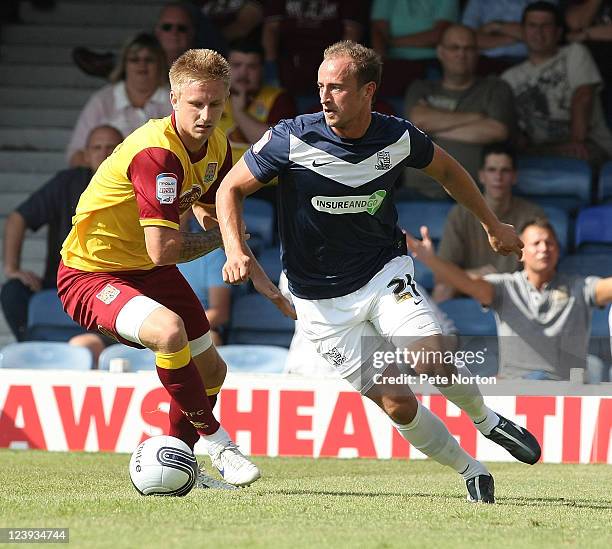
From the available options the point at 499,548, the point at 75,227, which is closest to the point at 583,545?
the point at 499,548

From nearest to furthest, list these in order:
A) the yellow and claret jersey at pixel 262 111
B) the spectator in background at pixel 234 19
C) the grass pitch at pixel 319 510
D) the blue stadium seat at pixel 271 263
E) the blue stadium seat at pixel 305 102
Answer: the grass pitch at pixel 319 510, the blue stadium seat at pixel 271 263, the yellow and claret jersey at pixel 262 111, the blue stadium seat at pixel 305 102, the spectator in background at pixel 234 19

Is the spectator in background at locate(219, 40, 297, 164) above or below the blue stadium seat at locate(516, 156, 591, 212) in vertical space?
above

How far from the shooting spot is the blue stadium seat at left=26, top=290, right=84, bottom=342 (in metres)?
10.6

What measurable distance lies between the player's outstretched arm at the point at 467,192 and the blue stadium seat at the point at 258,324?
14.4 feet

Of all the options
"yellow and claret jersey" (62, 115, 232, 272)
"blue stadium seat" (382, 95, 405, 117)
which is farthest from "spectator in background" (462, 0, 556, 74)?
"yellow and claret jersey" (62, 115, 232, 272)

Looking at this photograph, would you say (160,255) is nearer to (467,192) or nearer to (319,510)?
(319,510)

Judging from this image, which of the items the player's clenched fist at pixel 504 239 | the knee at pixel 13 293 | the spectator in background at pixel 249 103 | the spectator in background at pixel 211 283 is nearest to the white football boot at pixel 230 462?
the player's clenched fist at pixel 504 239

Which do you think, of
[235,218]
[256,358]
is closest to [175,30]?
[256,358]

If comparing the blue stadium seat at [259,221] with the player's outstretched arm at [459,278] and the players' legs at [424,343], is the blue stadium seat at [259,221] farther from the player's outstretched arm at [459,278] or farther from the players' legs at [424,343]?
the players' legs at [424,343]

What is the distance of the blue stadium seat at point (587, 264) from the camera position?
34.2 feet

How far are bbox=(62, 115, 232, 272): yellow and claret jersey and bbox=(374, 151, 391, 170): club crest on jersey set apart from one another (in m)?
0.87

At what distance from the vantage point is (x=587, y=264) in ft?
34.4

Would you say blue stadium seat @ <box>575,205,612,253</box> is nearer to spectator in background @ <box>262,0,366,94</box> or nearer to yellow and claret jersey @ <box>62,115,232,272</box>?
spectator in background @ <box>262,0,366,94</box>

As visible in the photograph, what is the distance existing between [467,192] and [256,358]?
3.77m
